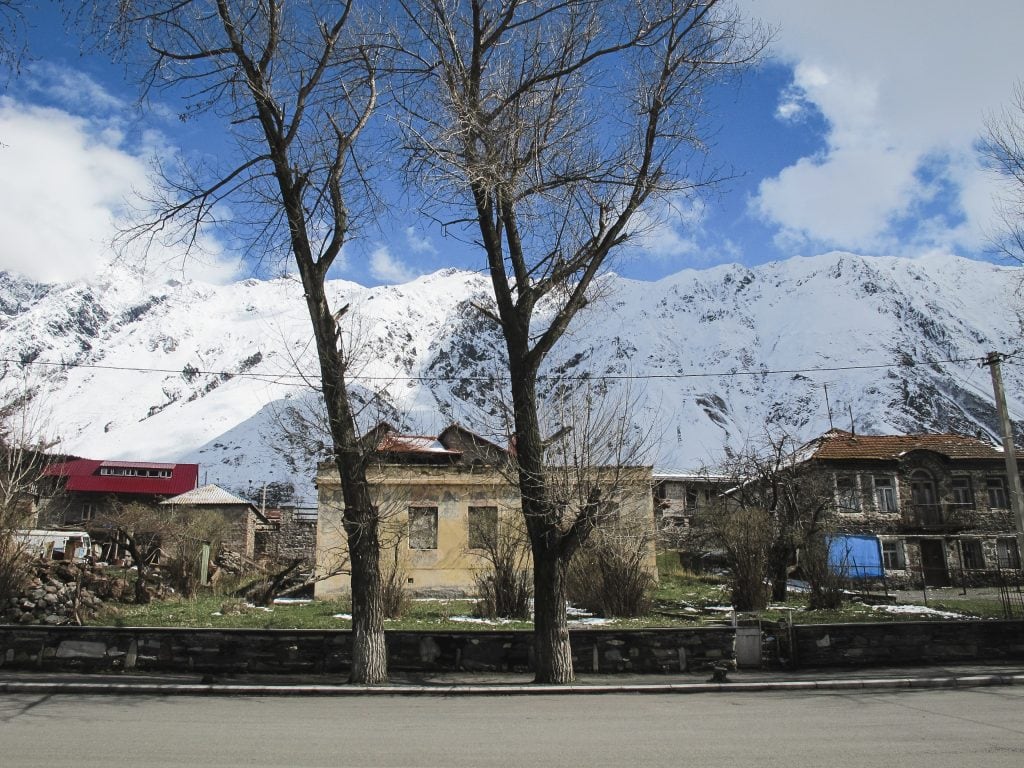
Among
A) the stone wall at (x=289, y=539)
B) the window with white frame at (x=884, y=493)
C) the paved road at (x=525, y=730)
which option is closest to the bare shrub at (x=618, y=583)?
the paved road at (x=525, y=730)

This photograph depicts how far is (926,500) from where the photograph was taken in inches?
1519

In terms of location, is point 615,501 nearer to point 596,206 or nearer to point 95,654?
point 596,206

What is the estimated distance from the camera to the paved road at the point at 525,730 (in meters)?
6.41

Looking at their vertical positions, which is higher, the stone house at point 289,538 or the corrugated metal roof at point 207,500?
the corrugated metal roof at point 207,500

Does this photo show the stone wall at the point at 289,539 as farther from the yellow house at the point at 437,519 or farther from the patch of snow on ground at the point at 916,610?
the patch of snow on ground at the point at 916,610

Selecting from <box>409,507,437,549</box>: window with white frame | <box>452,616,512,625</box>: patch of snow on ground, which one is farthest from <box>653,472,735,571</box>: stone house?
<box>452,616,512,625</box>: patch of snow on ground

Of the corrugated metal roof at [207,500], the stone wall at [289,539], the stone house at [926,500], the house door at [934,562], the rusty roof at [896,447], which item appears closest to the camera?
the house door at [934,562]

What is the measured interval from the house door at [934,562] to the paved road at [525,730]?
30.6 meters

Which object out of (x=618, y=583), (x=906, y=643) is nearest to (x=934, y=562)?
(x=618, y=583)

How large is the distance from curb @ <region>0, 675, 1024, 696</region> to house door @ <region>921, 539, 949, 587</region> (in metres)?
29.4

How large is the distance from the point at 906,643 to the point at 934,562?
29.6 meters

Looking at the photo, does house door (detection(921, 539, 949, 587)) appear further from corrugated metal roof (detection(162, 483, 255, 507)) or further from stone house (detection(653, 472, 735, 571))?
corrugated metal roof (detection(162, 483, 255, 507))

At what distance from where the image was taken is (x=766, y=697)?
941 centimetres

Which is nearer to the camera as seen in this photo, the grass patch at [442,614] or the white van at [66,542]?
the grass patch at [442,614]
